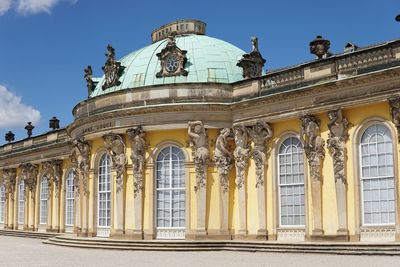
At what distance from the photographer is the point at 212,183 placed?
23750 mm

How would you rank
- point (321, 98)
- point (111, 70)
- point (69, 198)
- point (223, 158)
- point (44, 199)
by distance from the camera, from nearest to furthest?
point (321, 98) < point (223, 158) < point (111, 70) < point (69, 198) < point (44, 199)

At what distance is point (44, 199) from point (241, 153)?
60.3 feet

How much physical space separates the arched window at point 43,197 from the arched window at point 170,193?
47.0ft

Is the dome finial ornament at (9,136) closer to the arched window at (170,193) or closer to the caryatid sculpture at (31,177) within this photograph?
the caryatid sculpture at (31,177)

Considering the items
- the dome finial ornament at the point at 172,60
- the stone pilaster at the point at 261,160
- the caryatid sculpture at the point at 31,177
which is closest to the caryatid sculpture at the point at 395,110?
the stone pilaster at the point at 261,160

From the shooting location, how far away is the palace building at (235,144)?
1948cm

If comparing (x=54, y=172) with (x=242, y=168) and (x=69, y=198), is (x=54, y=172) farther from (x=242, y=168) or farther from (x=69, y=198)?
(x=242, y=168)

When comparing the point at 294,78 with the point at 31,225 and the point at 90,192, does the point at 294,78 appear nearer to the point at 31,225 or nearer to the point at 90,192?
the point at 90,192

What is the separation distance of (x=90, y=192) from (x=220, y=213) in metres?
6.90

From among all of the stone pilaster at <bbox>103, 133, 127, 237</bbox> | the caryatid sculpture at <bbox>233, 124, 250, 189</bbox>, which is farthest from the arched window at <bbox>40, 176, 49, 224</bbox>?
the caryatid sculpture at <bbox>233, 124, 250, 189</bbox>

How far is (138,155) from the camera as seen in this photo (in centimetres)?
2441

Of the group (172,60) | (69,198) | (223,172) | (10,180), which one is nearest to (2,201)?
(10,180)

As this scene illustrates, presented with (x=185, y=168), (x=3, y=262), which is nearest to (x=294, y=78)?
(x=185, y=168)

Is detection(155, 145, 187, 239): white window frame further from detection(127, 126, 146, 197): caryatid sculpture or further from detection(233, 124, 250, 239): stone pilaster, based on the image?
detection(233, 124, 250, 239): stone pilaster
